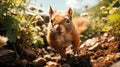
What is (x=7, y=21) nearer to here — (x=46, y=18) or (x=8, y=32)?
(x=8, y=32)

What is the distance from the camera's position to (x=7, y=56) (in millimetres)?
6230

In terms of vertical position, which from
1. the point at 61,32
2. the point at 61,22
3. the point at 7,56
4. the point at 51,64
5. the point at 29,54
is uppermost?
the point at 61,22

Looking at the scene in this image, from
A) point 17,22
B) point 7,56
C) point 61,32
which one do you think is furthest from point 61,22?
point 7,56

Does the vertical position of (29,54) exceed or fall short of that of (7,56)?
it exceeds it

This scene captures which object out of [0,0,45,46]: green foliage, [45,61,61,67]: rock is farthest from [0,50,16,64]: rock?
[45,61,61,67]: rock

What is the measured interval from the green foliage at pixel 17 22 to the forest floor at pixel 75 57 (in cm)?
23

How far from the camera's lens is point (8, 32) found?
21.4 ft

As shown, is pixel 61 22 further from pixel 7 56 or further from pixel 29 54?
pixel 7 56

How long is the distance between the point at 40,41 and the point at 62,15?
98cm

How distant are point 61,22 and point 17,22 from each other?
833 millimetres

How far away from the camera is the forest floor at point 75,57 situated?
20.8 ft

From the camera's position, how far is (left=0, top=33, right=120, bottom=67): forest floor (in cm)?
634

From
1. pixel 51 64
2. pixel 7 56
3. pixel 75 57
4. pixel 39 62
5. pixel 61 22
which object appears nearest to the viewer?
pixel 7 56

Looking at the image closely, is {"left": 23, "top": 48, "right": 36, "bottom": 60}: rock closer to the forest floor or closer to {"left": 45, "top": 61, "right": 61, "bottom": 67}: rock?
the forest floor
